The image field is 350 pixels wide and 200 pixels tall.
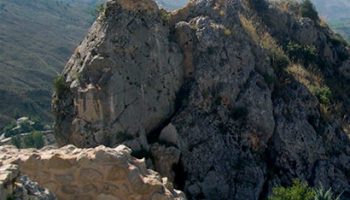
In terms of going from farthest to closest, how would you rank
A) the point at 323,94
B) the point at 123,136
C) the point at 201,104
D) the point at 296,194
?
the point at 323,94
the point at 201,104
the point at 123,136
the point at 296,194

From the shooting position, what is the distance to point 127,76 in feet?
87.1

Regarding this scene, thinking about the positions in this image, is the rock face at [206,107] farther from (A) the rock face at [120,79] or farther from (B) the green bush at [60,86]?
(B) the green bush at [60,86]

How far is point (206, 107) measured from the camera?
90.5ft

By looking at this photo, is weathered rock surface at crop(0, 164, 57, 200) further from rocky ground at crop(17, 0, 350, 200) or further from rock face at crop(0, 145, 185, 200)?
rocky ground at crop(17, 0, 350, 200)

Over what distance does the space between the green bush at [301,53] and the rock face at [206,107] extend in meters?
2.86

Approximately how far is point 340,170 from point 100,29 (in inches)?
549

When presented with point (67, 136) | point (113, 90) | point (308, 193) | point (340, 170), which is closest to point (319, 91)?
point (340, 170)

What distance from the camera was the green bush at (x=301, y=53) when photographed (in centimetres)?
3488

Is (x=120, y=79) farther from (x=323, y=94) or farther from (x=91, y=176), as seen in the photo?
(x=323, y=94)

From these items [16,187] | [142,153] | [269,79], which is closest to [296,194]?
[142,153]

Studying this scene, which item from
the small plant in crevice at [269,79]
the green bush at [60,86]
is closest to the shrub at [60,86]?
the green bush at [60,86]

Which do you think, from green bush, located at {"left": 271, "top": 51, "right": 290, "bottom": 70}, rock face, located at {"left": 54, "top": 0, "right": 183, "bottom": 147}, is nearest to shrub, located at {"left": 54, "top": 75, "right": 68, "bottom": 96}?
rock face, located at {"left": 54, "top": 0, "right": 183, "bottom": 147}

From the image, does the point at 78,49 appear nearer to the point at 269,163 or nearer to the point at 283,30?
the point at 269,163

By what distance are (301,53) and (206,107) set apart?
10.5 metres
